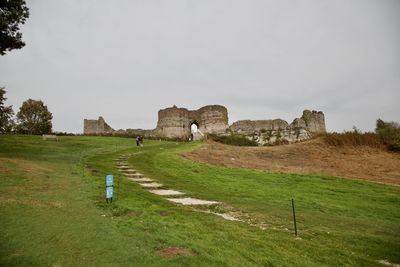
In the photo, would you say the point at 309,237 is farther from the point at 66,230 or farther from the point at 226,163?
the point at 226,163

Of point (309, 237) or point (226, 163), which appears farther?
point (226, 163)

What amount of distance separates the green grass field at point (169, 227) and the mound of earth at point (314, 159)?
7201 mm

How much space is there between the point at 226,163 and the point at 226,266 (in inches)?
662

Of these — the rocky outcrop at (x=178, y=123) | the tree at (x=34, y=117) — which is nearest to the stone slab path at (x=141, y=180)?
the rocky outcrop at (x=178, y=123)

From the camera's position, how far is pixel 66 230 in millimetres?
6352

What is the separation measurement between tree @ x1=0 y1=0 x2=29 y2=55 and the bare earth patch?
15.8 meters

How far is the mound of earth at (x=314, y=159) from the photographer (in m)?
21.2

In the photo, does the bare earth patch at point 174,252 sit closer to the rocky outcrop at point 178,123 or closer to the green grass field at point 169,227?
the green grass field at point 169,227

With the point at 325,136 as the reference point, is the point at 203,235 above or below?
below

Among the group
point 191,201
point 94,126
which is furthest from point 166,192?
point 94,126

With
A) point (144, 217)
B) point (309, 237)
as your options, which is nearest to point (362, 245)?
point (309, 237)

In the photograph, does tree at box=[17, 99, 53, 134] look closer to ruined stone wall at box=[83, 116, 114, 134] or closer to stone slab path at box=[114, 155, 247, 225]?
ruined stone wall at box=[83, 116, 114, 134]

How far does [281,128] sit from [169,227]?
4501 centimetres

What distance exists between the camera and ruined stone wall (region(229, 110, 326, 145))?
47.5 metres
